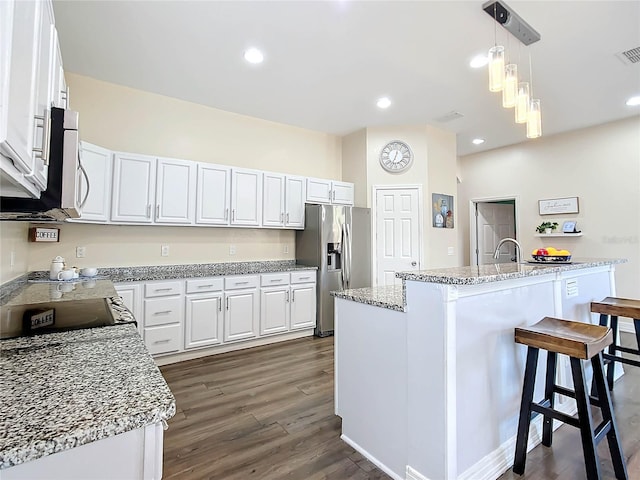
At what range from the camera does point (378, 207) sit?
15.8 feet

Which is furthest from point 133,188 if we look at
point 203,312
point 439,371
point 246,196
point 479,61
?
point 479,61

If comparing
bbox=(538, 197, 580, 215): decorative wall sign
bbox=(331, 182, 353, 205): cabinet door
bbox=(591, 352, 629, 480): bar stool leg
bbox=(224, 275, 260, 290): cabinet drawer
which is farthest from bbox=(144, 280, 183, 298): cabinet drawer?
bbox=(538, 197, 580, 215): decorative wall sign

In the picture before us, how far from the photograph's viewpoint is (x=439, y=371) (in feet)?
5.01

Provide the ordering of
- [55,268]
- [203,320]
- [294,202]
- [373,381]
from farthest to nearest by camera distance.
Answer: [294,202], [203,320], [55,268], [373,381]

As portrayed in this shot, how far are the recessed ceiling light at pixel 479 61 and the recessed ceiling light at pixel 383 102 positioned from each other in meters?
1.00

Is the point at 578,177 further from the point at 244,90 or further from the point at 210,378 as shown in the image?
the point at 210,378

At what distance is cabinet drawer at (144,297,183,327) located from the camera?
3170 millimetres

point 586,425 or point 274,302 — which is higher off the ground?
point 274,302

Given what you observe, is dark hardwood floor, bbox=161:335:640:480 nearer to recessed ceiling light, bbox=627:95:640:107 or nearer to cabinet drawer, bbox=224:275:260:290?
cabinet drawer, bbox=224:275:260:290

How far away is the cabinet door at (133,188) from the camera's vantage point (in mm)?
3213

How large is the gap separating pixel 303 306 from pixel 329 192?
1697 millimetres

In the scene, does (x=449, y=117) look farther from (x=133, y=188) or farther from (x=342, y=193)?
(x=133, y=188)

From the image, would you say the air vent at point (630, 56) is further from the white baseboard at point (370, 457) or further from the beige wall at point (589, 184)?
the white baseboard at point (370, 457)

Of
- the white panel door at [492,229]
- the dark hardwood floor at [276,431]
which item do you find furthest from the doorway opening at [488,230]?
the dark hardwood floor at [276,431]
